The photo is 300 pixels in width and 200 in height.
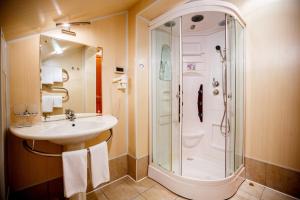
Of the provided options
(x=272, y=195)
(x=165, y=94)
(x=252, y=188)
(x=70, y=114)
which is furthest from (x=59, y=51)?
(x=272, y=195)

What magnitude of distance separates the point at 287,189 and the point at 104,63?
101 inches

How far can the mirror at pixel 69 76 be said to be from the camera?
1.36 m

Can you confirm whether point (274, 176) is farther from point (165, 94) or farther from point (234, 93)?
point (165, 94)

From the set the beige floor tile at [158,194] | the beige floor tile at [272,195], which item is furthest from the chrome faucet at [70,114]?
the beige floor tile at [272,195]

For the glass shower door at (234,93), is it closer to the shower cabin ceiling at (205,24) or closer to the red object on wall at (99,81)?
the shower cabin ceiling at (205,24)

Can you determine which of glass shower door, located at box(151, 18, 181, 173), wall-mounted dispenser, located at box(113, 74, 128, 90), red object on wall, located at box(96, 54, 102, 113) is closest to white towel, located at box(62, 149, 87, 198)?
red object on wall, located at box(96, 54, 102, 113)

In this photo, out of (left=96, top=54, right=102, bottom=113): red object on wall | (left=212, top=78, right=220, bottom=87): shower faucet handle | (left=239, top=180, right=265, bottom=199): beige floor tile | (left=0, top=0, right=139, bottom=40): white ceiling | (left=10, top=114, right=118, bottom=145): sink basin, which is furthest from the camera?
(left=212, top=78, right=220, bottom=87): shower faucet handle

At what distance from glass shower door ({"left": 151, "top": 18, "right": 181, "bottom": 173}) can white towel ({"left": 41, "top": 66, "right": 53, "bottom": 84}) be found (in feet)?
3.78

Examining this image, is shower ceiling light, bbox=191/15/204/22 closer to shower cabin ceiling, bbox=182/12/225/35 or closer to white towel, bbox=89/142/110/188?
shower cabin ceiling, bbox=182/12/225/35

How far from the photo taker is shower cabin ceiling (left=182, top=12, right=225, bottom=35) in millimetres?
1897

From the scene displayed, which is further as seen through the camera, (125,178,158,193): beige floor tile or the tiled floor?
(125,178,158,193): beige floor tile

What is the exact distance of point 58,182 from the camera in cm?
140

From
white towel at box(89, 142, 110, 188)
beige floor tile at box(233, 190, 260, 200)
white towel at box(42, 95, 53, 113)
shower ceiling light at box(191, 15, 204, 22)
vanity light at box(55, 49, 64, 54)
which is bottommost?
beige floor tile at box(233, 190, 260, 200)

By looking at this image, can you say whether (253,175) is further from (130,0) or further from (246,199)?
(130,0)
